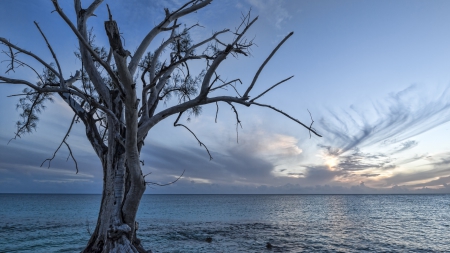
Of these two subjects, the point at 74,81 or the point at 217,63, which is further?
the point at 74,81

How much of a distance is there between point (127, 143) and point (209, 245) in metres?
17.9

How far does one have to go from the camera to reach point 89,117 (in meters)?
6.52

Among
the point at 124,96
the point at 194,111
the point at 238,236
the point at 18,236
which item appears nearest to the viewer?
the point at 124,96

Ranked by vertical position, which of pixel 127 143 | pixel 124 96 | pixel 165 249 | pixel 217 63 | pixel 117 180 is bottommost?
pixel 165 249

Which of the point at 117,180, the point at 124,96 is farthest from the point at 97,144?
the point at 124,96

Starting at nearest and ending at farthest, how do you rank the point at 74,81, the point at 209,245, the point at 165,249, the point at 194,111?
1. the point at 74,81
2. the point at 194,111
3. the point at 165,249
4. the point at 209,245

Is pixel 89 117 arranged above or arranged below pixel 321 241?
above

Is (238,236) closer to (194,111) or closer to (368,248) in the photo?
(368,248)

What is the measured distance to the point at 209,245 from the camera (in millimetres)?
20812

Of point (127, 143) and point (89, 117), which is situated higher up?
point (89, 117)

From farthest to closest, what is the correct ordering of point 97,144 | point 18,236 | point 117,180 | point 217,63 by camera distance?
point 18,236
point 97,144
point 117,180
point 217,63

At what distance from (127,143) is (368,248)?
22.2m

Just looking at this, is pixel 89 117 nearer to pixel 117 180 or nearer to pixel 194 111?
pixel 117 180

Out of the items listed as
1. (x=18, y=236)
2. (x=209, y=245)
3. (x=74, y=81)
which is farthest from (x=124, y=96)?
(x=18, y=236)
